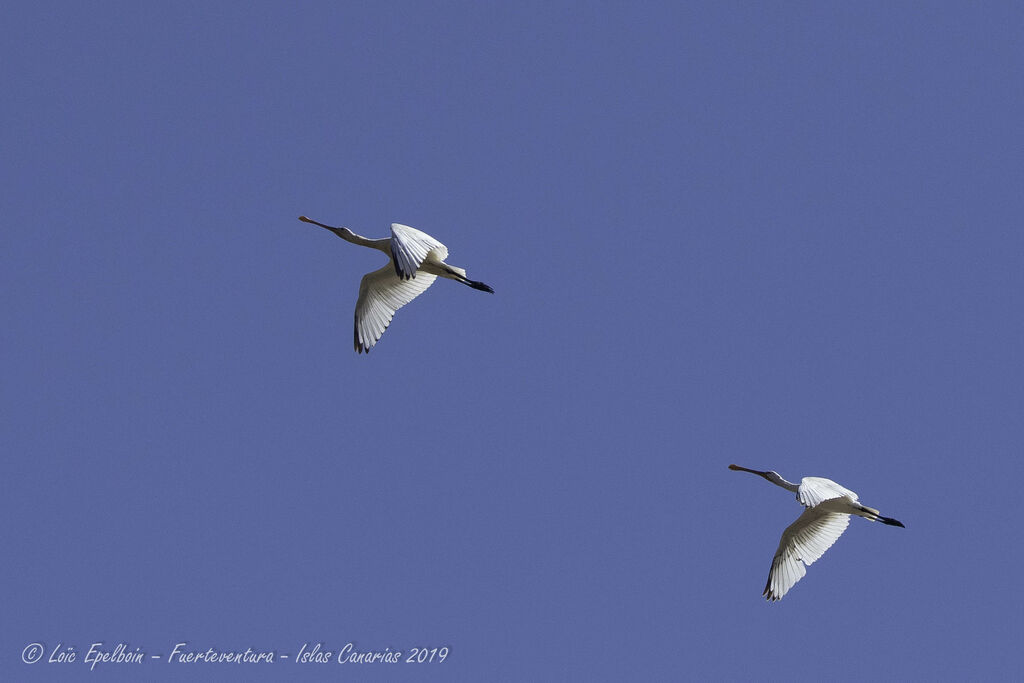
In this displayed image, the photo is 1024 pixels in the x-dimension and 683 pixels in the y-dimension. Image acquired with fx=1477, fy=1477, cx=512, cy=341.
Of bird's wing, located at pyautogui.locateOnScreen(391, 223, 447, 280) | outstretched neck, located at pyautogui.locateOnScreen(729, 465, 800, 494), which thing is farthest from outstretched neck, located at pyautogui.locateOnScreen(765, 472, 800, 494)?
bird's wing, located at pyautogui.locateOnScreen(391, 223, 447, 280)

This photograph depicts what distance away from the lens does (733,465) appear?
88.6 ft

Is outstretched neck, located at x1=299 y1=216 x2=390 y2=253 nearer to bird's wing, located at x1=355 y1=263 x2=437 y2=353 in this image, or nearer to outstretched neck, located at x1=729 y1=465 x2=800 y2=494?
bird's wing, located at x1=355 y1=263 x2=437 y2=353

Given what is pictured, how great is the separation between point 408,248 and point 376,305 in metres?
4.05

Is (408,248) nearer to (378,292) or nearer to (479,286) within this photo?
(479,286)

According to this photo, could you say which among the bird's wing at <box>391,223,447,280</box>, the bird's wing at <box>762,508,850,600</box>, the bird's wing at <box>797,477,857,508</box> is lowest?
the bird's wing at <box>762,508,850,600</box>

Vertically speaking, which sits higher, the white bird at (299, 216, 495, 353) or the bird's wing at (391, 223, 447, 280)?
the bird's wing at (391, 223, 447, 280)

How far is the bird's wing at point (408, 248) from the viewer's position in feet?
60.9

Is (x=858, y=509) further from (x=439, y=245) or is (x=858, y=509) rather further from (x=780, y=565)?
(x=439, y=245)

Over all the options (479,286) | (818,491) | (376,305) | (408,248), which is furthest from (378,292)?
(818,491)

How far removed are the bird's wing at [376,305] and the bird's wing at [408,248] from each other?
2.79 m

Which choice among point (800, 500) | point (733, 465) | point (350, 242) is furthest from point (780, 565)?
point (350, 242)

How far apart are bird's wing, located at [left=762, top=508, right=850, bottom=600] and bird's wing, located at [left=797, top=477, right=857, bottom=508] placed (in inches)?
15.0

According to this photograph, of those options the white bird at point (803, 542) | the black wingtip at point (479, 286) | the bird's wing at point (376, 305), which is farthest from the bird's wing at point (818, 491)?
the bird's wing at point (376, 305)

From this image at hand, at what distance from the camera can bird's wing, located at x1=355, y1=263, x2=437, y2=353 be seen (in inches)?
895
